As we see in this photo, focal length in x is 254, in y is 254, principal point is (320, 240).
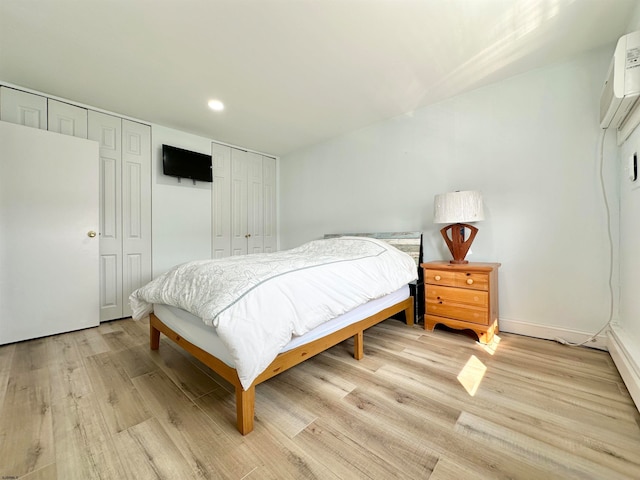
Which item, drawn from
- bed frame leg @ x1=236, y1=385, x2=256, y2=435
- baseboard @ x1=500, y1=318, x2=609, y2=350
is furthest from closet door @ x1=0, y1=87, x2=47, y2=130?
baseboard @ x1=500, y1=318, x2=609, y2=350

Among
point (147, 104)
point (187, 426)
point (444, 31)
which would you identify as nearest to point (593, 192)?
point (444, 31)

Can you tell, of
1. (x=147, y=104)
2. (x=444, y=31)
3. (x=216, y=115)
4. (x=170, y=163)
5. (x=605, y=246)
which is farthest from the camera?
(x=170, y=163)

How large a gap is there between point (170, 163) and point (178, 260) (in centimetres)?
124

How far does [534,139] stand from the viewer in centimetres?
218

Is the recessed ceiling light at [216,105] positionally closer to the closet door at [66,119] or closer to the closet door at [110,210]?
the closet door at [110,210]

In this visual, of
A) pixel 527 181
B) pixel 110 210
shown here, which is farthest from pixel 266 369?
pixel 110 210

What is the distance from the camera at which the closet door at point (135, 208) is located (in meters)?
2.91

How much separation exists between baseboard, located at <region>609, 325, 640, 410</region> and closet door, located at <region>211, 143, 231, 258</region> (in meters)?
3.97

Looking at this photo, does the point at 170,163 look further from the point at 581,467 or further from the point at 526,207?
the point at 581,467

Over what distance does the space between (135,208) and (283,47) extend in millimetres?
2437

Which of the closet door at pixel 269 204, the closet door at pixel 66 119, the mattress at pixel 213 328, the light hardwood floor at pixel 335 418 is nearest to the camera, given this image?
the light hardwood floor at pixel 335 418

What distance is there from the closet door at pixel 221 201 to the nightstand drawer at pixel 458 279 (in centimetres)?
284

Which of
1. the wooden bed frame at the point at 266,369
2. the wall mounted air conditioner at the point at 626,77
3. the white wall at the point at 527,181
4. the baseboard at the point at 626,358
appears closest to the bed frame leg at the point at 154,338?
the wooden bed frame at the point at 266,369

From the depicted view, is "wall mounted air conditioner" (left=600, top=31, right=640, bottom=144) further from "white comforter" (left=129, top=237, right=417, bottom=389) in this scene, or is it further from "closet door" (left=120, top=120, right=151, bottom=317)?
"closet door" (left=120, top=120, right=151, bottom=317)
